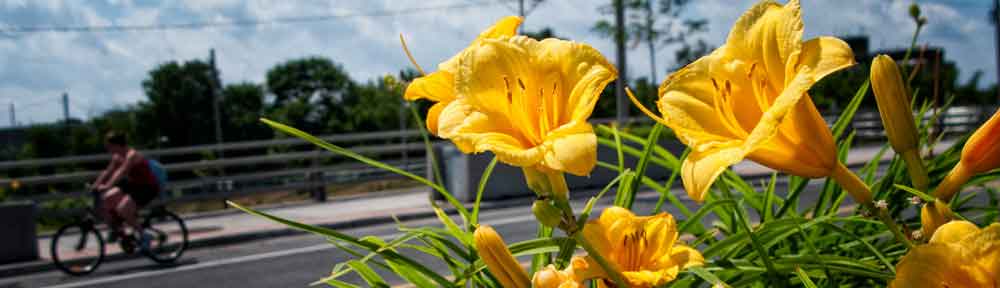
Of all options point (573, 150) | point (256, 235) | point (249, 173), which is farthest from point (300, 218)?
point (573, 150)

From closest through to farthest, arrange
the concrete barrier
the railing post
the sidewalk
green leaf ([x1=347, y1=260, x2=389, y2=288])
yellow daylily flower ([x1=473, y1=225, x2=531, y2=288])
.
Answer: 1. yellow daylily flower ([x1=473, y1=225, x2=531, y2=288])
2. green leaf ([x1=347, y1=260, x2=389, y2=288])
3. the concrete barrier
4. the sidewalk
5. the railing post

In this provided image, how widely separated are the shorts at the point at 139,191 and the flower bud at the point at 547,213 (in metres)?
8.15

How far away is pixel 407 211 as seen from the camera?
10570mm

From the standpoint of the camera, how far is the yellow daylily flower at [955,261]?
52 cm

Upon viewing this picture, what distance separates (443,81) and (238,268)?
7097 mm

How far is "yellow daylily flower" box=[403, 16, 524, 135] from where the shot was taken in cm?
68

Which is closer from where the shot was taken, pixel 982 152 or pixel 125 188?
pixel 982 152

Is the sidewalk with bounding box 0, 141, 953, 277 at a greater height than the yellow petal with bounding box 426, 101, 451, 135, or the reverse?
the yellow petal with bounding box 426, 101, 451, 135

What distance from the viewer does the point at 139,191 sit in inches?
309

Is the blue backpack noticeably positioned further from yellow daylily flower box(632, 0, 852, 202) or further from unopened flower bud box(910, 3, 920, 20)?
yellow daylily flower box(632, 0, 852, 202)

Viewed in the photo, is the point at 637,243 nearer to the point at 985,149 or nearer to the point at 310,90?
the point at 985,149

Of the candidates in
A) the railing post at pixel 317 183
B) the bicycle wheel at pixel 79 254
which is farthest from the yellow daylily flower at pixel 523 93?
the railing post at pixel 317 183

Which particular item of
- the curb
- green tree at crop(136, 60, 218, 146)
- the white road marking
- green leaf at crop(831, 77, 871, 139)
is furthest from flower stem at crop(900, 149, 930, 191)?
green tree at crop(136, 60, 218, 146)

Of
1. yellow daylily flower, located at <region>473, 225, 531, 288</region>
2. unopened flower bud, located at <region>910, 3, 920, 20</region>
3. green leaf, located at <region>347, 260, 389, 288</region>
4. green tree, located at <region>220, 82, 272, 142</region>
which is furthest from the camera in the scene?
green tree, located at <region>220, 82, 272, 142</region>
